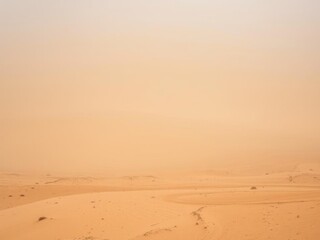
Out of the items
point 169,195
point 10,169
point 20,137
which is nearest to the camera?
point 169,195

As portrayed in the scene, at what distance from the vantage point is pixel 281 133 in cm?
3131

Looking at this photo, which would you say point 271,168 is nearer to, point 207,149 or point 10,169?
point 207,149

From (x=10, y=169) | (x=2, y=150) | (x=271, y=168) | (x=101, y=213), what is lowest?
(x=101, y=213)

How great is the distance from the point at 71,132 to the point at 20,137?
4092 millimetres

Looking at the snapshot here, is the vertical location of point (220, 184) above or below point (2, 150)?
below

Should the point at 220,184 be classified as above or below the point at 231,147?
below

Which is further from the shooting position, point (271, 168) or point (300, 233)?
point (271, 168)

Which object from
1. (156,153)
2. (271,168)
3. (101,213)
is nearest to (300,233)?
(101,213)

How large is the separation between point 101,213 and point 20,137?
2054 centimetres

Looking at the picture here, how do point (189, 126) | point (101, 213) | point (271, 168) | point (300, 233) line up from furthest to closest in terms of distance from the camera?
point (189, 126)
point (271, 168)
point (101, 213)
point (300, 233)

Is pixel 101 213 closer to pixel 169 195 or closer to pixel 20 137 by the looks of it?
pixel 169 195

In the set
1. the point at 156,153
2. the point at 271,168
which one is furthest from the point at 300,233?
the point at 156,153

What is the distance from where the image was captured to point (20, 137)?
89.0ft

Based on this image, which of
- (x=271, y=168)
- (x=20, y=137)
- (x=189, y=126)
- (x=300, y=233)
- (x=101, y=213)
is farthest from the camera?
(x=189, y=126)
